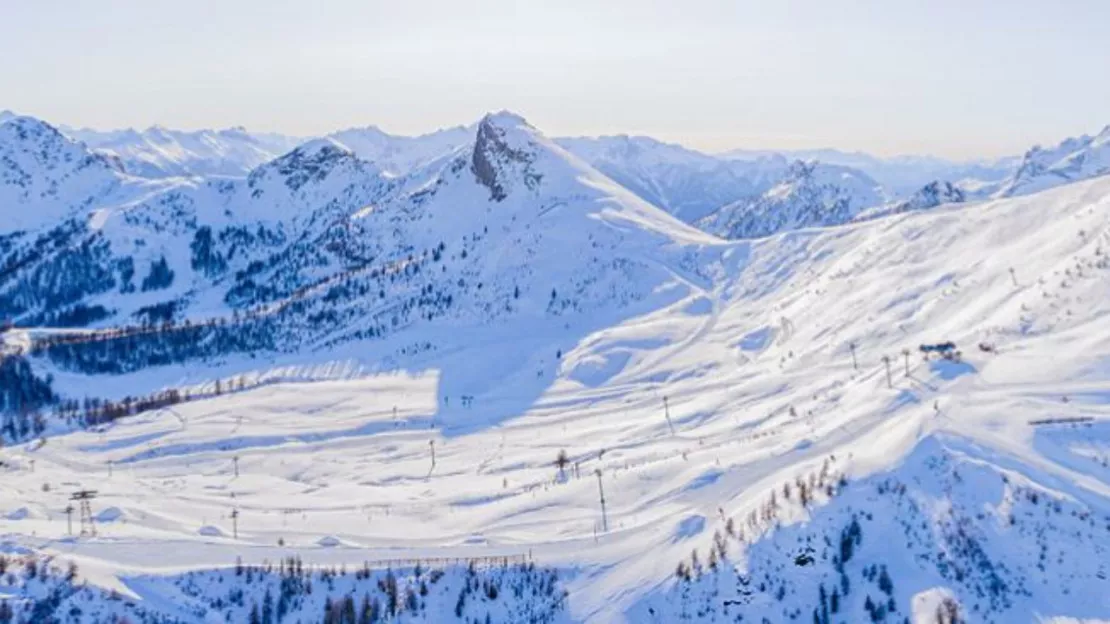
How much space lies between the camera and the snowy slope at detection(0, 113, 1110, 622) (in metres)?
63.9

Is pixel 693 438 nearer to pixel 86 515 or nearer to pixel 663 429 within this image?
pixel 663 429

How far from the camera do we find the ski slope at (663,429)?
70812mm

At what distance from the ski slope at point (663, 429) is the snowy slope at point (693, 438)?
A: 391 millimetres

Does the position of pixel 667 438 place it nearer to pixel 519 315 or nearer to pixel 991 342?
pixel 991 342

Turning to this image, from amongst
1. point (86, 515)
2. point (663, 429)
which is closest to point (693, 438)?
point (663, 429)

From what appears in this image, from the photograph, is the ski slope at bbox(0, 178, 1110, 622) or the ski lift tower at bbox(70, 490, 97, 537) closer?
the ski slope at bbox(0, 178, 1110, 622)

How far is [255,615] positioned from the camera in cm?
6694

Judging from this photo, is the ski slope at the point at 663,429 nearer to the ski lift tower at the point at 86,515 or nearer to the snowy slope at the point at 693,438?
the snowy slope at the point at 693,438

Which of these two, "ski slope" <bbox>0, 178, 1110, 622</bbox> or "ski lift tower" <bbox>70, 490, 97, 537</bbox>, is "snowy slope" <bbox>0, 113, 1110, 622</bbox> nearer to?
"ski slope" <bbox>0, 178, 1110, 622</bbox>

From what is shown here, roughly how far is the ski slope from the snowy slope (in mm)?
391

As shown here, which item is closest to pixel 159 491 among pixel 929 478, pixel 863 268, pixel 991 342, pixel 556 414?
pixel 556 414

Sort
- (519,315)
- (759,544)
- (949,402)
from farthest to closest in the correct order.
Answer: (519,315)
(949,402)
(759,544)

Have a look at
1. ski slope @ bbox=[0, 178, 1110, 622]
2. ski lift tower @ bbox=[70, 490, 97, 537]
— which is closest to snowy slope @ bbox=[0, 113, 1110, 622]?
ski slope @ bbox=[0, 178, 1110, 622]

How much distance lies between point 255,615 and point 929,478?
1699 inches
